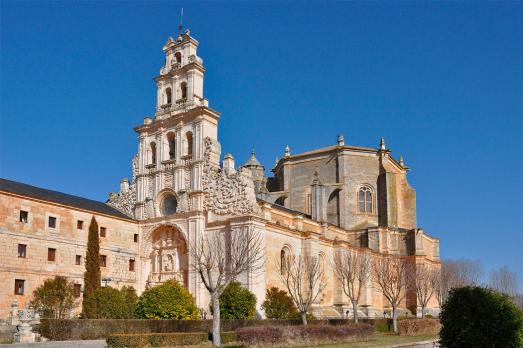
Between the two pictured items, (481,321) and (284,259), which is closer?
(481,321)

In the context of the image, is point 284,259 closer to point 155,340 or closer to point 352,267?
point 352,267

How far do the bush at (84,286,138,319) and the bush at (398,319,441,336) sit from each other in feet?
56.6

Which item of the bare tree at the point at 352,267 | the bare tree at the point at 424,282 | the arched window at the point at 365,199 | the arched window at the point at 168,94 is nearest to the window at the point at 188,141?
the arched window at the point at 168,94

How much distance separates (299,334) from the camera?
26594 millimetres

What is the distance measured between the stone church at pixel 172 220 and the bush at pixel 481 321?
939 inches

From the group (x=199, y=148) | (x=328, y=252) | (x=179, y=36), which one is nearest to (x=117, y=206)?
(x=199, y=148)

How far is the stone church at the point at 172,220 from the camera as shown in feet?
121

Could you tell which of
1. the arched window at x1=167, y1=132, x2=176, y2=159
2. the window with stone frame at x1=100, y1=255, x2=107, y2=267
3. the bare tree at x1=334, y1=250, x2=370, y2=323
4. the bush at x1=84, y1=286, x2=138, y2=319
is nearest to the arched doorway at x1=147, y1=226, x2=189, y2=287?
the window with stone frame at x1=100, y1=255, x2=107, y2=267

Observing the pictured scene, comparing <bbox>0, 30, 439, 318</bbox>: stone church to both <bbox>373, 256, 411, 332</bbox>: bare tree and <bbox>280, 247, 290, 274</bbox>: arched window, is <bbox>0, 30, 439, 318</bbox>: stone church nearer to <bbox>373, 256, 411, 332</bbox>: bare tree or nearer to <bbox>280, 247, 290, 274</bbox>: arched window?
<bbox>280, 247, 290, 274</bbox>: arched window

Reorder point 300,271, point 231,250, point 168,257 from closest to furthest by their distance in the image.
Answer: point 231,250, point 300,271, point 168,257

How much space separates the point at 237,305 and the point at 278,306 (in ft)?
13.2

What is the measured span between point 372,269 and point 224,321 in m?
22.7

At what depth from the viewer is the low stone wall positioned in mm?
28797

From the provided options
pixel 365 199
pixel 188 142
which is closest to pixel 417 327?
pixel 188 142
